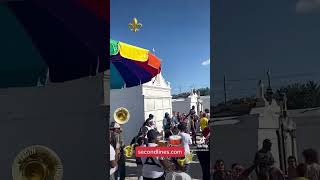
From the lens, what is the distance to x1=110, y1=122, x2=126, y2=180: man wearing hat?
9.19 ft

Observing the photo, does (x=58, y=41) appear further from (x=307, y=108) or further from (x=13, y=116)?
(x=307, y=108)

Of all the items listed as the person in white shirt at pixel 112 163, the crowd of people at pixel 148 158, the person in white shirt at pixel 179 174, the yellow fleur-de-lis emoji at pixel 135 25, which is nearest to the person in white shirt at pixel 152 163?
the crowd of people at pixel 148 158

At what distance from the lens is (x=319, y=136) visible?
7.20 ft

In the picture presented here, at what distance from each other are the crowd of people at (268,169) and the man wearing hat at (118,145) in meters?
0.74

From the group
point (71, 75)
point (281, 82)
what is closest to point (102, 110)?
point (71, 75)

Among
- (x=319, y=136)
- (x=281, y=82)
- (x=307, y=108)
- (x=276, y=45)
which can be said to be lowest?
(x=319, y=136)

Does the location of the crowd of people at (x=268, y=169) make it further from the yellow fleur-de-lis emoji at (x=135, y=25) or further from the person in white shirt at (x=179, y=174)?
the yellow fleur-de-lis emoji at (x=135, y=25)

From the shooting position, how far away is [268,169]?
7.57 ft

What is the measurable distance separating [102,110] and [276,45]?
108cm

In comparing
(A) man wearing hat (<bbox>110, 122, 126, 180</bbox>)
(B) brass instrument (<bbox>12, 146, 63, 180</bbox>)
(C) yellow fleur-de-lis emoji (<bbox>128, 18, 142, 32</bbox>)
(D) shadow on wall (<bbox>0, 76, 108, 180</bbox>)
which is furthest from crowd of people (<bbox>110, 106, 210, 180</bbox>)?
(C) yellow fleur-de-lis emoji (<bbox>128, 18, 142, 32</bbox>)

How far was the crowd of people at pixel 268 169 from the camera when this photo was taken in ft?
7.32

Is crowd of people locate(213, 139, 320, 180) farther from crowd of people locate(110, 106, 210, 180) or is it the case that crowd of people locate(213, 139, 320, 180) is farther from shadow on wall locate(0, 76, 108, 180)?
shadow on wall locate(0, 76, 108, 180)

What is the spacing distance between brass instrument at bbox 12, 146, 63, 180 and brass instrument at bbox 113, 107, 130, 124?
0.49m

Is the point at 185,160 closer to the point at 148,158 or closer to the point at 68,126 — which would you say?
the point at 148,158
